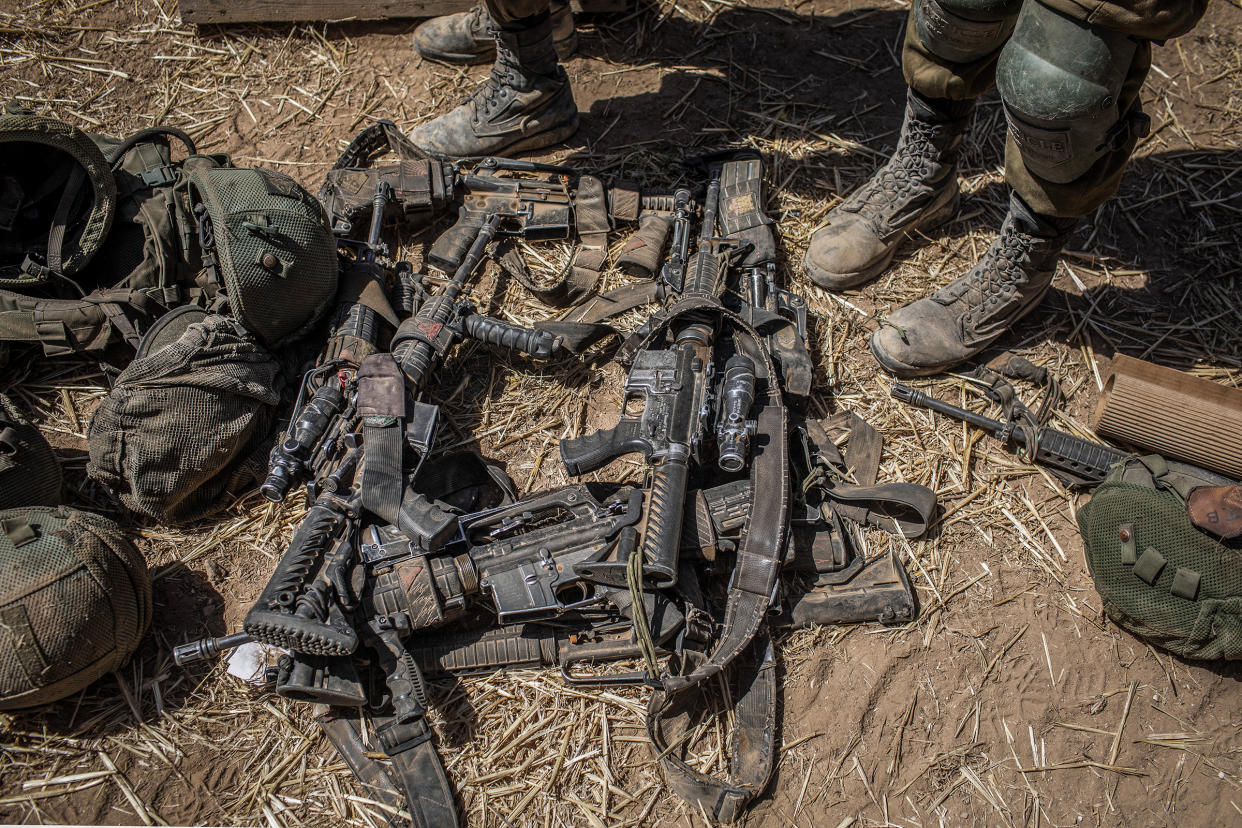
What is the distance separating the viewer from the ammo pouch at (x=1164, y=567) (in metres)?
3.60

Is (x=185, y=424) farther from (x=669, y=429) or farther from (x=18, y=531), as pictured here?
(x=669, y=429)

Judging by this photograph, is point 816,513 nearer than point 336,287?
Yes

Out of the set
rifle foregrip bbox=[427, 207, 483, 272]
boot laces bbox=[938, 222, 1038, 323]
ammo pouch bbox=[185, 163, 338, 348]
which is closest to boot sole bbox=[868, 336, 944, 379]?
boot laces bbox=[938, 222, 1038, 323]

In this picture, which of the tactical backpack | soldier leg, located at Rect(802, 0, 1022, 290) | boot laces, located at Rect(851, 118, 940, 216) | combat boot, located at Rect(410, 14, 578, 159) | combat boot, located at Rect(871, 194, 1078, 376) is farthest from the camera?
combat boot, located at Rect(410, 14, 578, 159)

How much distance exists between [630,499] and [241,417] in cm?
221

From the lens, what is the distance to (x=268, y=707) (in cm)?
381

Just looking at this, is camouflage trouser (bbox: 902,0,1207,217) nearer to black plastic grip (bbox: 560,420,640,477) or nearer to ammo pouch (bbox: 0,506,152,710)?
black plastic grip (bbox: 560,420,640,477)

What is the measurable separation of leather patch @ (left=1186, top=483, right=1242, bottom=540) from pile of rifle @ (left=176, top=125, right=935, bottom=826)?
1240mm

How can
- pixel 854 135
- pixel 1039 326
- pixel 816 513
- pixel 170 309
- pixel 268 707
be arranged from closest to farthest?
pixel 268 707, pixel 816 513, pixel 170 309, pixel 1039 326, pixel 854 135

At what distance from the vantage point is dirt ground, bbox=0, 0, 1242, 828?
361 centimetres

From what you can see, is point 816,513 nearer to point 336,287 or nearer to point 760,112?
point 336,287

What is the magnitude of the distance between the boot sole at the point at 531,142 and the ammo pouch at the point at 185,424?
2.25 metres

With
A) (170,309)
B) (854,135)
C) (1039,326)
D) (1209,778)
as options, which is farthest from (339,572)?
(854,135)

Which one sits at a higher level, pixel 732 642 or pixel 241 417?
pixel 241 417
